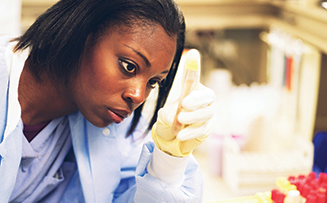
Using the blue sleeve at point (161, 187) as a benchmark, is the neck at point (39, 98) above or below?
above

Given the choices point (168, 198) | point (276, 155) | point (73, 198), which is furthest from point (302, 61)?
point (73, 198)

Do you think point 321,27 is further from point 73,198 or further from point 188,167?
point 73,198

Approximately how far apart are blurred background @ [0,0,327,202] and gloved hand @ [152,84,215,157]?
47 centimetres

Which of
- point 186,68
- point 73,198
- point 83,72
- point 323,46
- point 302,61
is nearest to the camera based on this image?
point 186,68

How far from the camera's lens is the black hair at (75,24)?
0.77 metres

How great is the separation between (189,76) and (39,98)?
0.46 meters

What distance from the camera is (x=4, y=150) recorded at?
76 cm

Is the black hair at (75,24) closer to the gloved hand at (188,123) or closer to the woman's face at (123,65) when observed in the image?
the woman's face at (123,65)

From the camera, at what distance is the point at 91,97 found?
2.61 ft

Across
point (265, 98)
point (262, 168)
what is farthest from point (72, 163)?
point (265, 98)

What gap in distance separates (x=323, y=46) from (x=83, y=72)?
983 millimetres

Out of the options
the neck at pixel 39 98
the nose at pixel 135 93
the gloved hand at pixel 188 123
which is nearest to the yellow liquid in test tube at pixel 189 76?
the gloved hand at pixel 188 123

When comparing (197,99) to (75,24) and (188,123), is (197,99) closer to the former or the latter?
(188,123)

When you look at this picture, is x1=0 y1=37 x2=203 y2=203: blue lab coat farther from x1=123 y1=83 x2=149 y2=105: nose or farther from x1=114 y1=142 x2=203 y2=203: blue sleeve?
x1=123 y1=83 x2=149 y2=105: nose
